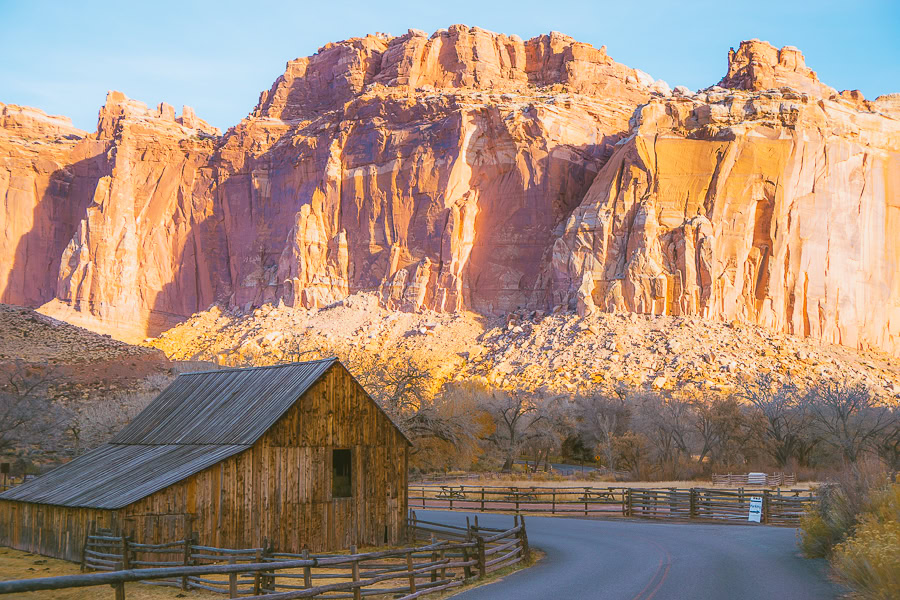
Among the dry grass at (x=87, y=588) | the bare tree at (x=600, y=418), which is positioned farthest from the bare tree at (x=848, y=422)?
the dry grass at (x=87, y=588)

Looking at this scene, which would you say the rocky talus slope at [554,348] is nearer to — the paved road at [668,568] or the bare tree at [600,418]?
the bare tree at [600,418]

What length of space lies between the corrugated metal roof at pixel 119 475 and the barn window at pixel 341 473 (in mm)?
3070

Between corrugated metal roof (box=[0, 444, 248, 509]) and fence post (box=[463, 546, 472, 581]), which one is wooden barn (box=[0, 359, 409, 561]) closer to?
corrugated metal roof (box=[0, 444, 248, 509])

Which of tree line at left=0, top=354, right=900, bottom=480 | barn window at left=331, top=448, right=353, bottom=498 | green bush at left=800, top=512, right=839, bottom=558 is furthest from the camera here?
tree line at left=0, top=354, right=900, bottom=480

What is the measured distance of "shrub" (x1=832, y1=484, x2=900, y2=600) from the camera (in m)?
11.6

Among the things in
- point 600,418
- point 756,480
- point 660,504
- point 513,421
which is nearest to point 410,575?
point 660,504

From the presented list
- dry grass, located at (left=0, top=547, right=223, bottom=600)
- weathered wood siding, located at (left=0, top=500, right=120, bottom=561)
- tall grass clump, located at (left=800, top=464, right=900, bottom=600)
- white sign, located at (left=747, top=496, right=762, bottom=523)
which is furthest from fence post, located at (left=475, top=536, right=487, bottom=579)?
white sign, located at (left=747, top=496, right=762, bottom=523)

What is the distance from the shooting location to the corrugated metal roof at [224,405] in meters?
21.8

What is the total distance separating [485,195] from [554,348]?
22.9m

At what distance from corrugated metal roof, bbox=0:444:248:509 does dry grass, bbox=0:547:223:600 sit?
4.40ft

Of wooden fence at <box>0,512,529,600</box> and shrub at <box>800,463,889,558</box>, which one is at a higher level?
shrub at <box>800,463,889,558</box>

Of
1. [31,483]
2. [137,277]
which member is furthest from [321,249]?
[31,483]

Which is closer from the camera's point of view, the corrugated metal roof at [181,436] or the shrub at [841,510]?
the shrub at [841,510]

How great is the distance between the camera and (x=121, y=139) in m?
116
